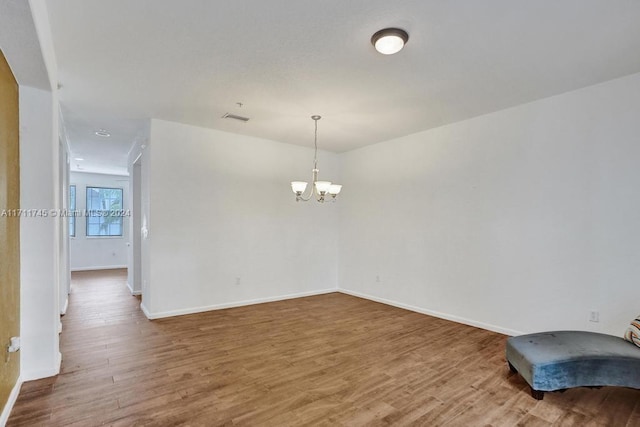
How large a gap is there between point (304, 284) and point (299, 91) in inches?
148

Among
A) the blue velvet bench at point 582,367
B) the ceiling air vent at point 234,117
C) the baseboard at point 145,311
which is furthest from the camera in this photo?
the baseboard at point 145,311

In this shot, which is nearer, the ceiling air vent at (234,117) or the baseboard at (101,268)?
the ceiling air vent at (234,117)

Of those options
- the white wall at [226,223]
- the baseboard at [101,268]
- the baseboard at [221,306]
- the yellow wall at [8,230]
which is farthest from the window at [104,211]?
the yellow wall at [8,230]

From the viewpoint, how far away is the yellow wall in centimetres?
223

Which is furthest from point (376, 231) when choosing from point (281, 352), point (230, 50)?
point (230, 50)

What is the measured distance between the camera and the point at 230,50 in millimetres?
2725

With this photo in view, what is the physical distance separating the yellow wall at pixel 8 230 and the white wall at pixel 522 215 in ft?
15.4

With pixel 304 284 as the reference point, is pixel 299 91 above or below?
above

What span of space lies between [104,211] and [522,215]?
10736 mm

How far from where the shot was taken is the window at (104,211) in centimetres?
946

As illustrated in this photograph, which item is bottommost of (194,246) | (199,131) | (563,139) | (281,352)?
(281,352)

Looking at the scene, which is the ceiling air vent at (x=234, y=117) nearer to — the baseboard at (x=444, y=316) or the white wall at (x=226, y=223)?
the white wall at (x=226, y=223)

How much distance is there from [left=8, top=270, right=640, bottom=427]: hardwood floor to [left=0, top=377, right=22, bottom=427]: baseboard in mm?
54

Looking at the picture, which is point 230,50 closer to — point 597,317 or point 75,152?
point 597,317
